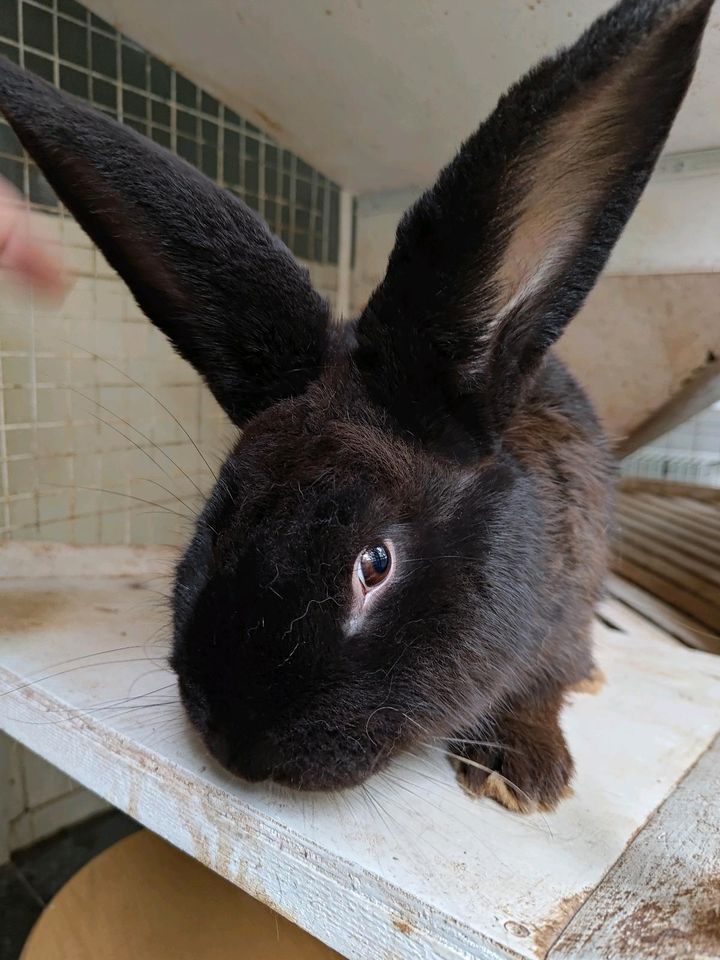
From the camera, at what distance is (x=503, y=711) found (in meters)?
1.06

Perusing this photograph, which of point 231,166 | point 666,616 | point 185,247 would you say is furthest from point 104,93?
point 666,616

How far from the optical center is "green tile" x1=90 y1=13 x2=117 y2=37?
5.24 feet

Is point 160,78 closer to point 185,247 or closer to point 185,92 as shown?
point 185,92

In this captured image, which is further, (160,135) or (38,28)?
(160,135)

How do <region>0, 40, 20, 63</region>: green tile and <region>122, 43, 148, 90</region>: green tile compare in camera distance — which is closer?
<region>0, 40, 20, 63</region>: green tile

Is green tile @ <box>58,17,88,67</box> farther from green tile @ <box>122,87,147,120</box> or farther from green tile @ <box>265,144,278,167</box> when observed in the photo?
green tile @ <box>265,144,278,167</box>

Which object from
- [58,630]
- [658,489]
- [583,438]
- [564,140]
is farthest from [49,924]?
[658,489]

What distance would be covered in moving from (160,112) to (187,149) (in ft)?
0.35

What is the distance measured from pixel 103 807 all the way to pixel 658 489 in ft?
7.97

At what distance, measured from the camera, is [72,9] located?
5.13 ft

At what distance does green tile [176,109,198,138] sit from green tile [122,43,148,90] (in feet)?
0.36

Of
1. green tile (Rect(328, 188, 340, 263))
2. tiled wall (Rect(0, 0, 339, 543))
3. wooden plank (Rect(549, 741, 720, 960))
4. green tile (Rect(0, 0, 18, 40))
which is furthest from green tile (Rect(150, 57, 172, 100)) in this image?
wooden plank (Rect(549, 741, 720, 960))

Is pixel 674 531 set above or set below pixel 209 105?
below

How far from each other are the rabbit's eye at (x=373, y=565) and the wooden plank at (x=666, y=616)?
3.52 feet
